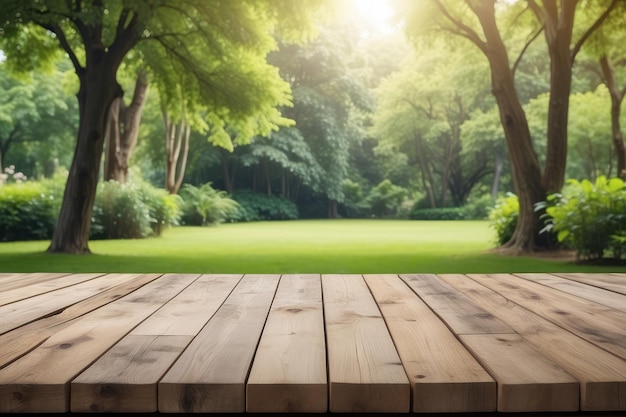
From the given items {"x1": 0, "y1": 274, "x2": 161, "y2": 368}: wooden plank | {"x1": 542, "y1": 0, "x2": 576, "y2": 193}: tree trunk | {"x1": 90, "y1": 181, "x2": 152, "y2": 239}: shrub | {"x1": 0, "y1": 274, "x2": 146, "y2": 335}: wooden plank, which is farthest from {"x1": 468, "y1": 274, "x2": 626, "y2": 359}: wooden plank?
{"x1": 90, "y1": 181, "x2": 152, "y2": 239}: shrub

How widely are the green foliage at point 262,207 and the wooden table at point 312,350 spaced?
24571 millimetres

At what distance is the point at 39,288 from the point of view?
2934 mm

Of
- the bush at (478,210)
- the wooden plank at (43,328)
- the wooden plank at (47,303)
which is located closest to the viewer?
the wooden plank at (43,328)

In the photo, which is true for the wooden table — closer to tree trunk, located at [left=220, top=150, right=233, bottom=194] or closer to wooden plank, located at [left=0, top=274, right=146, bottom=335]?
wooden plank, located at [left=0, top=274, right=146, bottom=335]

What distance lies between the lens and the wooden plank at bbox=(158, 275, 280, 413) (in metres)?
1.38

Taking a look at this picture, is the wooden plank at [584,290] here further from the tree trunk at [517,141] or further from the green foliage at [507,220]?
the green foliage at [507,220]

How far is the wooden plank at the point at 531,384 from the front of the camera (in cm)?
138

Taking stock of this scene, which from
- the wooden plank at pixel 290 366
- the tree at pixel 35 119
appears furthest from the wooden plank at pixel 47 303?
the tree at pixel 35 119

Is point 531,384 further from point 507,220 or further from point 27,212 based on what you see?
point 27,212

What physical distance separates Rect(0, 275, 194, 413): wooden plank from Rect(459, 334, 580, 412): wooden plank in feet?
3.22

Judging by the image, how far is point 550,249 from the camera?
1034 centimetres

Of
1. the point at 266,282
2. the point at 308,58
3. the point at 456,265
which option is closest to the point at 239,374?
the point at 266,282

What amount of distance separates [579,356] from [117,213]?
13870 mm

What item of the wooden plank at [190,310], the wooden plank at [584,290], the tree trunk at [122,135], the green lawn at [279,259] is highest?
the tree trunk at [122,135]
